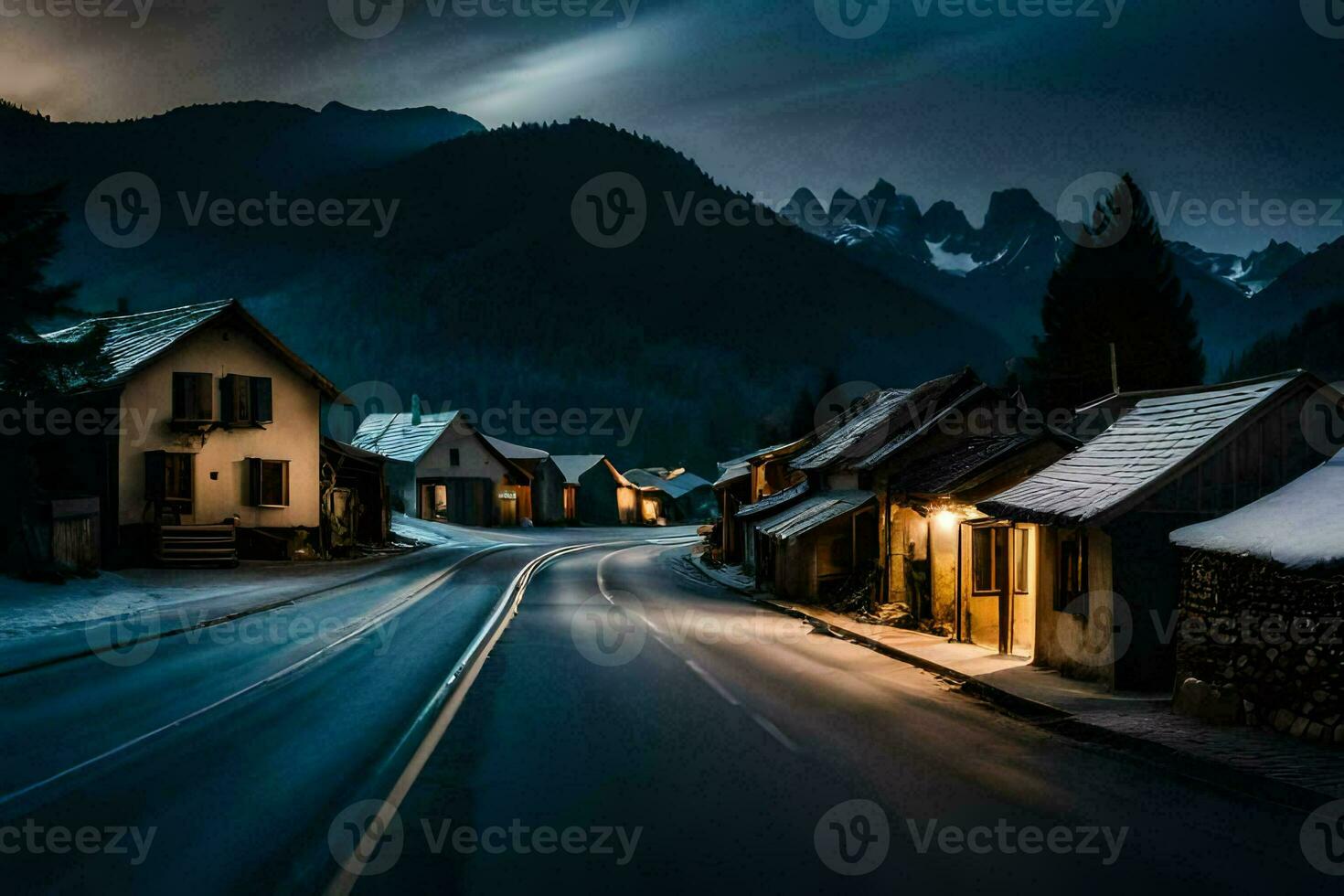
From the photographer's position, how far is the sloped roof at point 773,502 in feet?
109

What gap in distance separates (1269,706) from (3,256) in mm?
25560

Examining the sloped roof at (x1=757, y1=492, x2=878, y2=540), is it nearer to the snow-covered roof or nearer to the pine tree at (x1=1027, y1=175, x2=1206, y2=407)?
the snow-covered roof

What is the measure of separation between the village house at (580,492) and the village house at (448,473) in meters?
9.83

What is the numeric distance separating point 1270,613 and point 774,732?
587 cm

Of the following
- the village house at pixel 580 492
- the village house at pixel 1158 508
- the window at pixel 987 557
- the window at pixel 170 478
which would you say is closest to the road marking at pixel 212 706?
the village house at pixel 1158 508

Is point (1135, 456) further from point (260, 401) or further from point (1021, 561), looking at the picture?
point (260, 401)

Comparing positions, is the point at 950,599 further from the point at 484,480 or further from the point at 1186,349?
the point at 484,480

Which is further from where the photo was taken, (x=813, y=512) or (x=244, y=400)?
(x=244, y=400)

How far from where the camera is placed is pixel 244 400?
113ft

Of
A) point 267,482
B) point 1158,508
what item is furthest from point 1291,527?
point 267,482

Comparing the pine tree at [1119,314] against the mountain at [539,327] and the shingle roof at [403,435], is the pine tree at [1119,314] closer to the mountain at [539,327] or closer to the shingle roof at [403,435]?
the shingle roof at [403,435]

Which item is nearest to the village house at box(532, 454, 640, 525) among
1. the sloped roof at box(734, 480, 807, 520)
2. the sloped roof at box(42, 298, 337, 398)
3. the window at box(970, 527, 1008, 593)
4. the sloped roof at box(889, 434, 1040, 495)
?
the sloped roof at box(42, 298, 337, 398)

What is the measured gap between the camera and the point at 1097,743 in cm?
1022

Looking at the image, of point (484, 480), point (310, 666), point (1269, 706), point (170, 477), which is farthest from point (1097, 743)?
point (484, 480)
